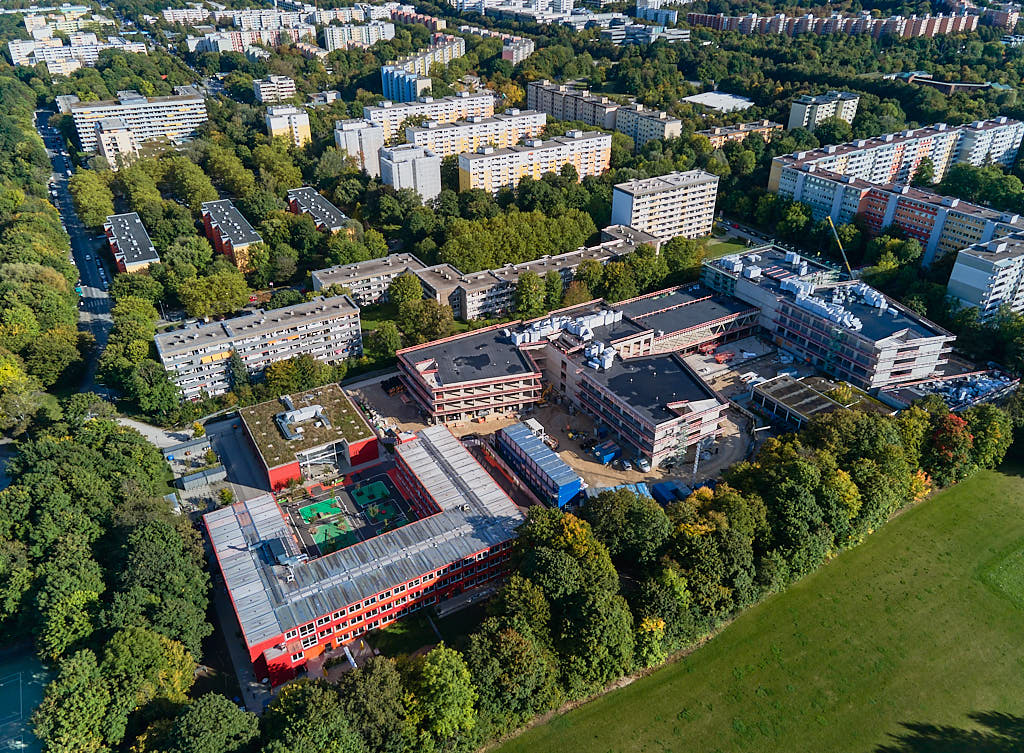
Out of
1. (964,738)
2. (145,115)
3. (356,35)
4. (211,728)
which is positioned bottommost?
(964,738)

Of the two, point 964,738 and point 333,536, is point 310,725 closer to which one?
point 333,536

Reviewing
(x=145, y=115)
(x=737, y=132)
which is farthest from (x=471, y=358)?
(x=145, y=115)

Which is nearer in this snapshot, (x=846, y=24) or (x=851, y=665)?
(x=851, y=665)

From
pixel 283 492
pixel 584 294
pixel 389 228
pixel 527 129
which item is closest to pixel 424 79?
pixel 527 129

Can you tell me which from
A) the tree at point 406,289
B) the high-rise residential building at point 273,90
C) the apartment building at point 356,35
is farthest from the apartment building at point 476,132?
the apartment building at point 356,35

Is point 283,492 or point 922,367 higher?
point 922,367

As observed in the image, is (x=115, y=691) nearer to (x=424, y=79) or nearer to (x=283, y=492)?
(x=283, y=492)

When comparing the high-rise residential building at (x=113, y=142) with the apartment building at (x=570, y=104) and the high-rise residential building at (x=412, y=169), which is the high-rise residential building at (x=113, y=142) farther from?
the apartment building at (x=570, y=104)
